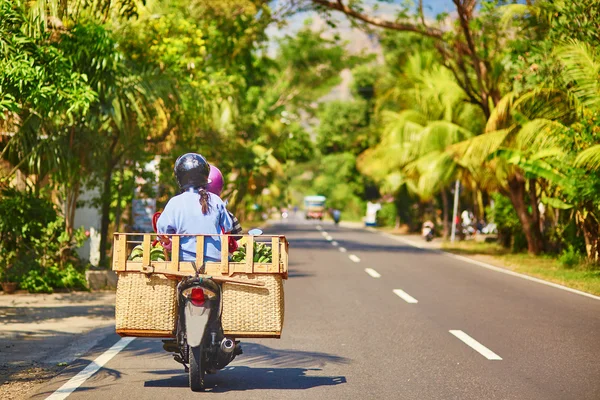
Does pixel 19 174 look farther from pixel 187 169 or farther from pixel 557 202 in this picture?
pixel 557 202

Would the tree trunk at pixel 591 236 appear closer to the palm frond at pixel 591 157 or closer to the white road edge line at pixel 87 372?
the palm frond at pixel 591 157

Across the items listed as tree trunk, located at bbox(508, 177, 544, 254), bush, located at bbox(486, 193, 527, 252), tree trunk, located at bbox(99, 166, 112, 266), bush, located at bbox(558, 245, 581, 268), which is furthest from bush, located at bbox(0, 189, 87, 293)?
bush, located at bbox(486, 193, 527, 252)

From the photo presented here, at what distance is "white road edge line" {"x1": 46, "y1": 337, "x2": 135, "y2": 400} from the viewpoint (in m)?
7.27

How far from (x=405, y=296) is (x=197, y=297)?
9.01m

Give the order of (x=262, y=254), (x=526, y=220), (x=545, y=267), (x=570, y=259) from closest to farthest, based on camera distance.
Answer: (x=262, y=254), (x=570, y=259), (x=545, y=267), (x=526, y=220)

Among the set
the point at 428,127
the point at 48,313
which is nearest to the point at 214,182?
the point at 48,313

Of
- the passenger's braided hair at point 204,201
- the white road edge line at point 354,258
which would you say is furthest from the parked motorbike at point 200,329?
the white road edge line at point 354,258

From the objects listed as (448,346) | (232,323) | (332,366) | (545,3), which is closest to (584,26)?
(545,3)

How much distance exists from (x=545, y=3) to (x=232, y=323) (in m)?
17.2

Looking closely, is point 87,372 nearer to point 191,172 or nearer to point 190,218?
point 190,218

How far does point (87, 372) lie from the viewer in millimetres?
8375

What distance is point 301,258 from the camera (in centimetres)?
2605

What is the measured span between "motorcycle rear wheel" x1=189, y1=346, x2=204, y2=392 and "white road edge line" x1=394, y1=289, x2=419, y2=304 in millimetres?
7796

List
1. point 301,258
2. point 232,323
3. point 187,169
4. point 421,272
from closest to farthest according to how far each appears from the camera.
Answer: point 232,323 < point 187,169 < point 421,272 < point 301,258
